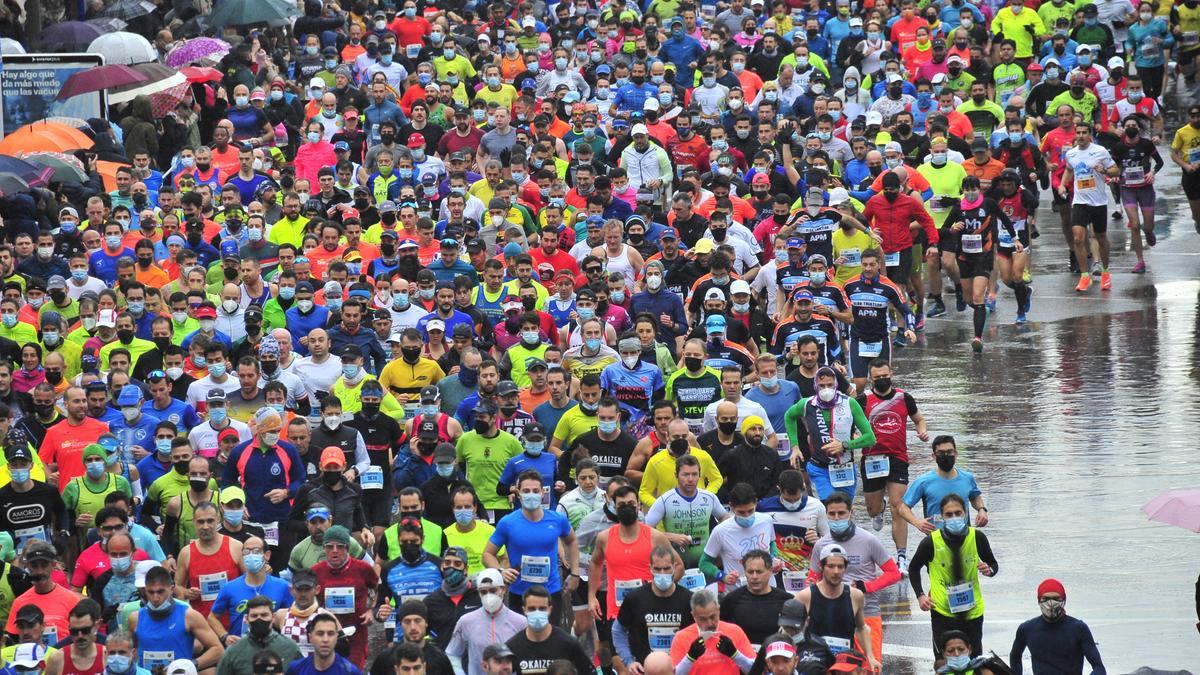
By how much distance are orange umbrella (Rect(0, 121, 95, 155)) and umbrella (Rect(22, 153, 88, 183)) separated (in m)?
0.46

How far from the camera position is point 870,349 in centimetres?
2103

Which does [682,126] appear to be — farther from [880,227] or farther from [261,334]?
[261,334]

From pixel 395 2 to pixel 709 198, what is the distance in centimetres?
1291

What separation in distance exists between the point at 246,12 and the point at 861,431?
56.9ft

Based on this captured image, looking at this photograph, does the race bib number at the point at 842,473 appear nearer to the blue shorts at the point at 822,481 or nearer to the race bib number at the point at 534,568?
the blue shorts at the point at 822,481

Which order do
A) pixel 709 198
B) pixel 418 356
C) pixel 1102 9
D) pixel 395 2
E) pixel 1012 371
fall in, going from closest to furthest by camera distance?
pixel 418 356, pixel 1012 371, pixel 709 198, pixel 1102 9, pixel 395 2

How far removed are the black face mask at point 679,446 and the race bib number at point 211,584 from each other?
10.9 feet

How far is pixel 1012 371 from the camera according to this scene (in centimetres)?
2316

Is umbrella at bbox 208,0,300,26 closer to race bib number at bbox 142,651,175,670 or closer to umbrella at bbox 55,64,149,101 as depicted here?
umbrella at bbox 55,64,149,101

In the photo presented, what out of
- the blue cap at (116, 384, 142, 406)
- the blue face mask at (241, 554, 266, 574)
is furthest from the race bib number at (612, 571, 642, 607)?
the blue cap at (116, 384, 142, 406)

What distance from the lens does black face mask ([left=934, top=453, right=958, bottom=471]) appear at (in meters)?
16.6

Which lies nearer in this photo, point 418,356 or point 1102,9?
point 418,356

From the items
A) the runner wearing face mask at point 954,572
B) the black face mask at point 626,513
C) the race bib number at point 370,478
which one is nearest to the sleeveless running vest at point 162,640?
the race bib number at point 370,478

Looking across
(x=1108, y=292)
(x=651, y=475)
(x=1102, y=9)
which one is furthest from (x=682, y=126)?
(x=651, y=475)
